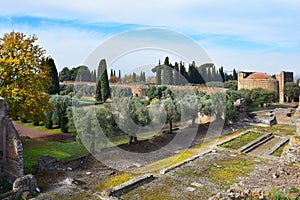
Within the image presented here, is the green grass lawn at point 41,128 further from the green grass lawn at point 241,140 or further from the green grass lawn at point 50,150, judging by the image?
the green grass lawn at point 241,140

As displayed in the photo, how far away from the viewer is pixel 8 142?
13.2 m

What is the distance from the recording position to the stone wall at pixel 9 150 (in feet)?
41.4

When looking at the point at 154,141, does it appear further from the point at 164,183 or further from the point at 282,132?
the point at 282,132

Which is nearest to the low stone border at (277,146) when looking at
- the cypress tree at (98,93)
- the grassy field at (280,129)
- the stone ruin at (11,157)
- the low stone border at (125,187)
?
the grassy field at (280,129)

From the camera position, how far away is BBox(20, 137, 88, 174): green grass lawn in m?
17.2

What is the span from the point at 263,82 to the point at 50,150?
3817 centimetres

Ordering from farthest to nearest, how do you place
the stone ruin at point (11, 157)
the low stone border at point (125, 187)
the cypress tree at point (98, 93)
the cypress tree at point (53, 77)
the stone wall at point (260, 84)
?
the stone wall at point (260, 84) < the cypress tree at point (53, 77) < the cypress tree at point (98, 93) < the stone ruin at point (11, 157) < the low stone border at point (125, 187)

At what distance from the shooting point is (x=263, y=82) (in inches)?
1837

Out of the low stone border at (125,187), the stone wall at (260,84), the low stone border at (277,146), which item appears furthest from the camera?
the stone wall at (260,84)

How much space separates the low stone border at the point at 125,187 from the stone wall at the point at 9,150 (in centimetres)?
423

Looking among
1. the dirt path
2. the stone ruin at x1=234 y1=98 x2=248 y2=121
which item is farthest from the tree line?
the dirt path

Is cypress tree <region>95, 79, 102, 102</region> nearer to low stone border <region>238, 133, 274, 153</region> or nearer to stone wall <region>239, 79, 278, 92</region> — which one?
low stone border <region>238, 133, 274, 153</region>

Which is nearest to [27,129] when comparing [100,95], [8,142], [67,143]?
[67,143]

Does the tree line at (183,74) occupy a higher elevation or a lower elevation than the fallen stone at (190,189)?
higher
